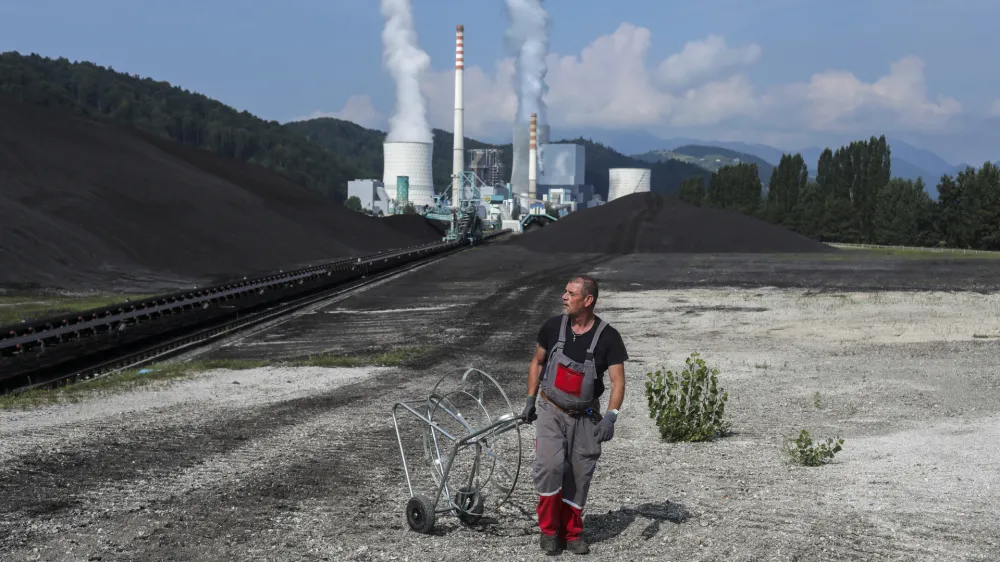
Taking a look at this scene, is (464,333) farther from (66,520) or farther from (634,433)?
(66,520)

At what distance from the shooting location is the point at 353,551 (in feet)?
26.0

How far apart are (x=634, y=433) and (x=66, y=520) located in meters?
6.82

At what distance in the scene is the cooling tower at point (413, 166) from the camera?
526 feet

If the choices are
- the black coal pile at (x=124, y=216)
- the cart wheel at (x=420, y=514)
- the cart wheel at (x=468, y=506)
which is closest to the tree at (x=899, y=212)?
the black coal pile at (x=124, y=216)

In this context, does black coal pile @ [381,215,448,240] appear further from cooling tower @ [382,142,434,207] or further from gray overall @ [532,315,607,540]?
gray overall @ [532,315,607,540]

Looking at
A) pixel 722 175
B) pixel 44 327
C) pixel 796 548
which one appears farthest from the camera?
pixel 722 175

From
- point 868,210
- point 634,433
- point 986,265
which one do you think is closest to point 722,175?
point 868,210

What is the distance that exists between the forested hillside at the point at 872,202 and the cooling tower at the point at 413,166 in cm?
5723

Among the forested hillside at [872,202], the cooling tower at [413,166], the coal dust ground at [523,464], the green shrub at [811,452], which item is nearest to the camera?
the coal dust ground at [523,464]

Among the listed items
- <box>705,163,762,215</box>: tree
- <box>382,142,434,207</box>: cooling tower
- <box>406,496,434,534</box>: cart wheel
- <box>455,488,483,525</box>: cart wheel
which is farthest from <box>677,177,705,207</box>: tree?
<box>406,496,434,534</box>: cart wheel

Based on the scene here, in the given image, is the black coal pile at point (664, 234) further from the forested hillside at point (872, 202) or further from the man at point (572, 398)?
the man at point (572, 398)

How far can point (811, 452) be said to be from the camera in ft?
35.3

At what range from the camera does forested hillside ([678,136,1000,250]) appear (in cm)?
8150

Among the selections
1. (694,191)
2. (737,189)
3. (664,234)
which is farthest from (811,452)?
(694,191)
